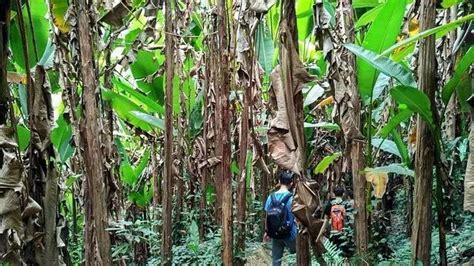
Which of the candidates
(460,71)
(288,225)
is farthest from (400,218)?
(460,71)

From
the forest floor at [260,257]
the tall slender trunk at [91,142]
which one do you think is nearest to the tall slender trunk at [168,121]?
the tall slender trunk at [91,142]

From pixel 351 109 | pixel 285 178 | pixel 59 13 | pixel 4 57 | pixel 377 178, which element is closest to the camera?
pixel 4 57

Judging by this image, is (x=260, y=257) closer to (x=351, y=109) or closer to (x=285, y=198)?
(x=285, y=198)

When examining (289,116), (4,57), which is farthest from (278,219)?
(4,57)

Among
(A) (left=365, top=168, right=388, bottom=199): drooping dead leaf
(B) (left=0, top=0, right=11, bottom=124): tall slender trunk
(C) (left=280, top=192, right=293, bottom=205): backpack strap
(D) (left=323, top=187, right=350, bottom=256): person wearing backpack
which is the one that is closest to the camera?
(B) (left=0, top=0, right=11, bottom=124): tall slender trunk

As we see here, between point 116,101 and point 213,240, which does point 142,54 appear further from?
point 213,240

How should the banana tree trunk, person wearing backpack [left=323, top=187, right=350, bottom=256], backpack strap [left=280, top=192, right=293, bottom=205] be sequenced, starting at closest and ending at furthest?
1. the banana tree trunk
2. backpack strap [left=280, top=192, right=293, bottom=205]
3. person wearing backpack [left=323, top=187, right=350, bottom=256]

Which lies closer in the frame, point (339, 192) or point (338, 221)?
point (338, 221)

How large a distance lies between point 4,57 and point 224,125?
6.28ft

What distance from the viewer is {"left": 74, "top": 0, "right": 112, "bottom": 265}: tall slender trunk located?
2016 mm

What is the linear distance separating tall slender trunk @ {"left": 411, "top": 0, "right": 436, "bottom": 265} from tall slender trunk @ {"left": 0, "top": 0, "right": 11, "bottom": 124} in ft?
4.59

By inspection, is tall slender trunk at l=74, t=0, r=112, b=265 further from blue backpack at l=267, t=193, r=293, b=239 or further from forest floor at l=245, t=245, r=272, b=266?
forest floor at l=245, t=245, r=272, b=266

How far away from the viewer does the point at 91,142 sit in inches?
79.4

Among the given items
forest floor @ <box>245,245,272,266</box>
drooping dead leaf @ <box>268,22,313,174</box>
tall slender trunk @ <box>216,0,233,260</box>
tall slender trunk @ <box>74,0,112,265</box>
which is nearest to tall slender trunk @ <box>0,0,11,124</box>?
tall slender trunk @ <box>74,0,112,265</box>
